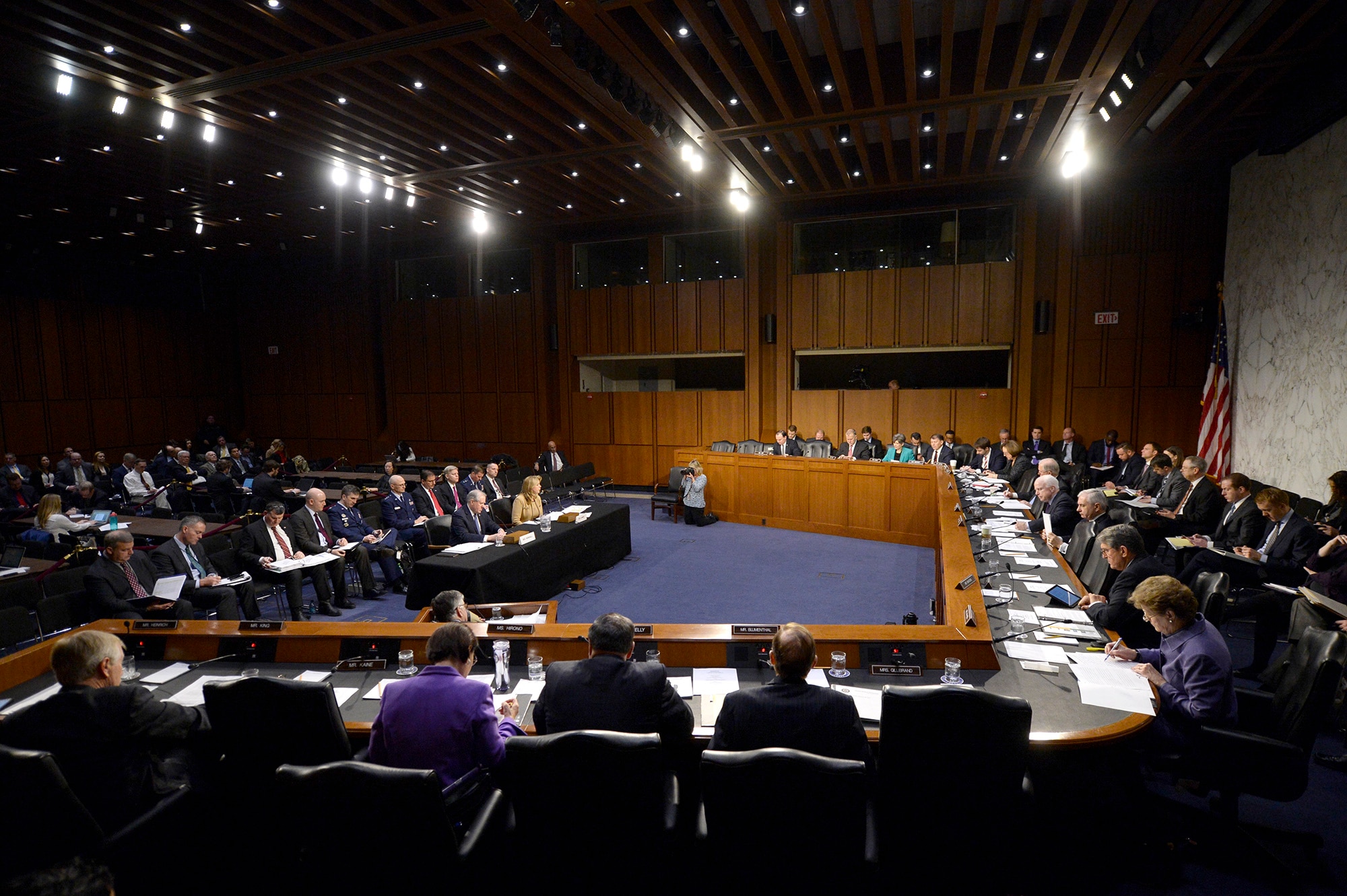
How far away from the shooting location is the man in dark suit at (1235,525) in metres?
5.92

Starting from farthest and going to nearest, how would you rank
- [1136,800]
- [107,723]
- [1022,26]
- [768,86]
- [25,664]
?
[768,86]
[1022,26]
[25,664]
[1136,800]
[107,723]

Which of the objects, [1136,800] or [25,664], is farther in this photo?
[25,664]

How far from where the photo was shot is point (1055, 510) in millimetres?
6371

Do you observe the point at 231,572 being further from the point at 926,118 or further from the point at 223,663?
the point at 926,118

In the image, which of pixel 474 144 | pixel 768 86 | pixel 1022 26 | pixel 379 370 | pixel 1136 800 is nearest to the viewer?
pixel 1136 800

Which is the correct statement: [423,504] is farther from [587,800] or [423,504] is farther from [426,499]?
[587,800]

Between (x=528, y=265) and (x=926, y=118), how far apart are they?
376 inches

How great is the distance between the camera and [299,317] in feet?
Answer: 57.7

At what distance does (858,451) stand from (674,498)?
3504 millimetres

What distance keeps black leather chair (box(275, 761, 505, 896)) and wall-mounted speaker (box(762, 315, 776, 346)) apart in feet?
39.6

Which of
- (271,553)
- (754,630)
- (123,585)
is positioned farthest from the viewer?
(271,553)

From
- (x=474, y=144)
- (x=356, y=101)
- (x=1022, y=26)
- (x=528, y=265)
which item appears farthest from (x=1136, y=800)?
(x=528, y=265)

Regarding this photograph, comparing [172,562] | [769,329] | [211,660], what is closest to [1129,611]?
[211,660]

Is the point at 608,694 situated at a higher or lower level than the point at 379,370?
lower
